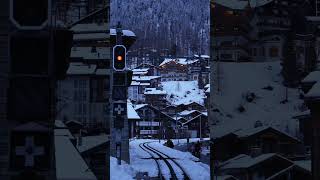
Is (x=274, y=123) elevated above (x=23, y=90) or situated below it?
below

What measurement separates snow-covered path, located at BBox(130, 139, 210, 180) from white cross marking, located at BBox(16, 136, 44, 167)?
26.2 inches

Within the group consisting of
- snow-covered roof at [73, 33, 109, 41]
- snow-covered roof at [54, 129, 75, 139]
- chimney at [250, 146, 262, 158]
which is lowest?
chimney at [250, 146, 262, 158]

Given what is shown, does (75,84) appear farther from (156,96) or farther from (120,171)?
(120,171)

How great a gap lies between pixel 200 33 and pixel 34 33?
1.22 m

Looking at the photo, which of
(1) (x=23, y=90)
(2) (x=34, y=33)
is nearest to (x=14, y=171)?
(1) (x=23, y=90)

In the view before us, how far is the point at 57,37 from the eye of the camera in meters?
3.62

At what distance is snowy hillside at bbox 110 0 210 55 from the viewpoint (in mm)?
3953

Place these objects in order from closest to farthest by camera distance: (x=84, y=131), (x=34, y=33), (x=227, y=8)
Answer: (x=34, y=33)
(x=84, y=131)
(x=227, y=8)

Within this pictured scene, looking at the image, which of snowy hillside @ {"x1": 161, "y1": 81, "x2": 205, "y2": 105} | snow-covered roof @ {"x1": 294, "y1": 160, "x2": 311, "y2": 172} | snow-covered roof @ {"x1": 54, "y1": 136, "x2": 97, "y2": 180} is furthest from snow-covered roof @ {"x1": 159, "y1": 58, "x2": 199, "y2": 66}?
snow-covered roof @ {"x1": 294, "y1": 160, "x2": 311, "y2": 172}

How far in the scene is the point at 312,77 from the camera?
3914 millimetres

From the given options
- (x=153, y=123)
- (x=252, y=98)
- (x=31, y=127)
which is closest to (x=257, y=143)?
(x=252, y=98)

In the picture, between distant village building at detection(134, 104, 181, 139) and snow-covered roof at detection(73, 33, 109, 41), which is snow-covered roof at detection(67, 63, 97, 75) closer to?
snow-covered roof at detection(73, 33, 109, 41)

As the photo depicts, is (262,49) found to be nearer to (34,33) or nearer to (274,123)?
(274,123)

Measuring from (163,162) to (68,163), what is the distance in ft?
2.15
